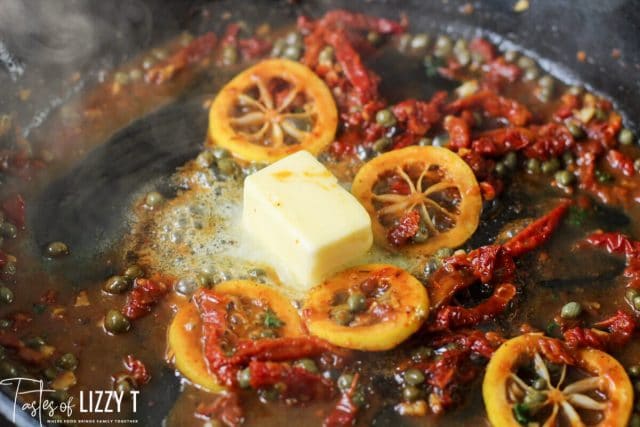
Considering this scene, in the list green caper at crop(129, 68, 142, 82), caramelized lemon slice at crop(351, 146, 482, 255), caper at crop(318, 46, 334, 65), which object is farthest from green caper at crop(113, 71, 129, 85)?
caramelized lemon slice at crop(351, 146, 482, 255)

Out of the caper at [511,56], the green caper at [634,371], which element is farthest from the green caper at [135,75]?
the green caper at [634,371]

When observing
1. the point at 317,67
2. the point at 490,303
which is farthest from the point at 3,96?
the point at 490,303

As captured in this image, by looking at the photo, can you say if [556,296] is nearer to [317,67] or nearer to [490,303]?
[490,303]

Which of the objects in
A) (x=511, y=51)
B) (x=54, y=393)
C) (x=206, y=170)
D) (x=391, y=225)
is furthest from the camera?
(x=511, y=51)

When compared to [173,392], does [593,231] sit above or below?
below

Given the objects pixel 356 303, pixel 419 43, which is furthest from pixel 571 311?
pixel 419 43

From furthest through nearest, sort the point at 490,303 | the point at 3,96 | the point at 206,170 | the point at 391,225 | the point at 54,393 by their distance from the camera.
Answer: the point at 3,96, the point at 206,170, the point at 391,225, the point at 490,303, the point at 54,393

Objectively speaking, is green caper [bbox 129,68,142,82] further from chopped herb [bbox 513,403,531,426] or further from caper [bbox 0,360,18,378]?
chopped herb [bbox 513,403,531,426]
